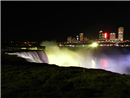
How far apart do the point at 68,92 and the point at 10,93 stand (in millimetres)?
1752

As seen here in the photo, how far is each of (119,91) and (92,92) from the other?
885 mm

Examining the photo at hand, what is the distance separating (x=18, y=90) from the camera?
3211 mm

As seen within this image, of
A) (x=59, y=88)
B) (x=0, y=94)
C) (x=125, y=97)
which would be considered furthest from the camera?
(x=59, y=88)

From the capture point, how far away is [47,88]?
3.41 meters

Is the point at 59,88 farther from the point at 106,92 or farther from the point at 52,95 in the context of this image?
the point at 106,92

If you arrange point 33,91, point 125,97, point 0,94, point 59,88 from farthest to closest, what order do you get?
1. point 59,88
2. point 33,91
3. point 0,94
4. point 125,97

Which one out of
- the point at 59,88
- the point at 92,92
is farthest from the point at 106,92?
the point at 59,88

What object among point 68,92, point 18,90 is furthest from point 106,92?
point 18,90

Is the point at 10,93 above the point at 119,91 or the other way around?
above

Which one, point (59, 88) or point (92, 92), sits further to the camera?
point (59, 88)

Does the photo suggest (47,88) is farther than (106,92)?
Yes

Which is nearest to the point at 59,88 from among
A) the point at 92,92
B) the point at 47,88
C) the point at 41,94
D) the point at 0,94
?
the point at 47,88

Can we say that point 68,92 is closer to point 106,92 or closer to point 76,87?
point 76,87

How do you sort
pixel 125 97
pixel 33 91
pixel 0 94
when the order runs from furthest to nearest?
pixel 33 91 < pixel 0 94 < pixel 125 97
